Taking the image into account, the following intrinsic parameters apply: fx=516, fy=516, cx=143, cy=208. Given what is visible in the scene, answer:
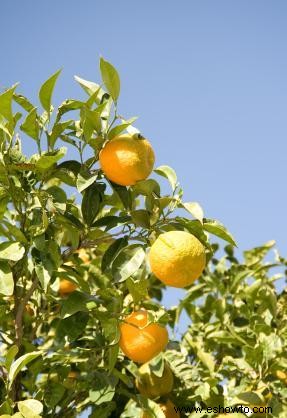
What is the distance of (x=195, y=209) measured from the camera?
66.1 inches

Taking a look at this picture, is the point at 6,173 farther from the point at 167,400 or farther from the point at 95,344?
the point at 167,400

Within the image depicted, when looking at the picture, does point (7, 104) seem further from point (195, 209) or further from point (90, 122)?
point (195, 209)

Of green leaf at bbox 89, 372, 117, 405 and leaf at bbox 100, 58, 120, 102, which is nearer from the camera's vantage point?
leaf at bbox 100, 58, 120, 102

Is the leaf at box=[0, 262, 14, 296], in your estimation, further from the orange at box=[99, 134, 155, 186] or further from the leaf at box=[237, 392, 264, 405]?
the leaf at box=[237, 392, 264, 405]

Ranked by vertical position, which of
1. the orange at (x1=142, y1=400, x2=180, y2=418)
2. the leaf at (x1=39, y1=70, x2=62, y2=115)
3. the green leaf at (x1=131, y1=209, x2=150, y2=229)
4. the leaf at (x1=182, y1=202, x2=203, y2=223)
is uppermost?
the leaf at (x1=39, y1=70, x2=62, y2=115)

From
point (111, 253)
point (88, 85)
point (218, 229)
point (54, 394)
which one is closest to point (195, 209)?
point (218, 229)

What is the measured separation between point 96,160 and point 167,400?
3.80ft

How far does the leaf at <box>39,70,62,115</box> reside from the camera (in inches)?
64.9

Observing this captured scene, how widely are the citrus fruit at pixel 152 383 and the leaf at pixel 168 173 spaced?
0.94m

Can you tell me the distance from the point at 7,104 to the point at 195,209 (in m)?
0.68

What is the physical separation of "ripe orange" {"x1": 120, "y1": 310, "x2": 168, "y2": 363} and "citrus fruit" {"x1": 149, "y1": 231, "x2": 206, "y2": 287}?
230 mm

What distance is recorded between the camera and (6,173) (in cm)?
168

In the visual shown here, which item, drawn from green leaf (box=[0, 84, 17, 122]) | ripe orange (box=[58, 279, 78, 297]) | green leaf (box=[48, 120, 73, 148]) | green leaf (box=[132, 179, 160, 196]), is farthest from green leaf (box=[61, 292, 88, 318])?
ripe orange (box=[58, 279, 78, 297])

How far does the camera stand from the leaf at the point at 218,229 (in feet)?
5.42
